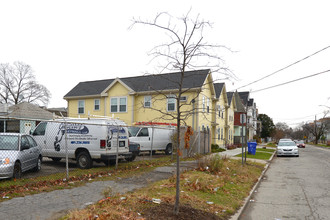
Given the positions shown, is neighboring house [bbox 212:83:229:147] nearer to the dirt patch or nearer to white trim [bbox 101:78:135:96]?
white trim [bbox 101:78:135:96]

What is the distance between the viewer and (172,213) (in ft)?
17.2

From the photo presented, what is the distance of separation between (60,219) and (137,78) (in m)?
25.4

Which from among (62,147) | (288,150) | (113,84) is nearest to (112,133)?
(62,147)

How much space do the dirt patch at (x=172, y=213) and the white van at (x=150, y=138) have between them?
10225 millimetres

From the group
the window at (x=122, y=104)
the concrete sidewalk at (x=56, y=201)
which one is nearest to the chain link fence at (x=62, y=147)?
the concrete sidewalk at (x=56, y=201)

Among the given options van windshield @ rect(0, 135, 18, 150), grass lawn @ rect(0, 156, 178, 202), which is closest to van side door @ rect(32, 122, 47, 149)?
grass lawn @ rect(0, 156, 178, 202)

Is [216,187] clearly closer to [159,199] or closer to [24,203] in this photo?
[159,199]

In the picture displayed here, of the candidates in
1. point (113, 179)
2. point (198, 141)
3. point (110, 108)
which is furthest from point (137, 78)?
point (113, 179)

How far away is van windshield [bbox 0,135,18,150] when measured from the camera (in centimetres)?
848

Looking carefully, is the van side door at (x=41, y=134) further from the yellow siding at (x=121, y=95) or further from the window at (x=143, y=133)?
the yellow siding at (x=121, y=95)

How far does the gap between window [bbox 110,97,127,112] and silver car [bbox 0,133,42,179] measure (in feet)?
59.1

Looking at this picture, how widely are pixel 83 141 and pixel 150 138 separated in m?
6.77

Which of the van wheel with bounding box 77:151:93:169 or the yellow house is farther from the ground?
the yellow house

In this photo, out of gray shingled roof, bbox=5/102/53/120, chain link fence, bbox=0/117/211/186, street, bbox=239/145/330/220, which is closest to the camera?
street, bbox=239/145/330/220
